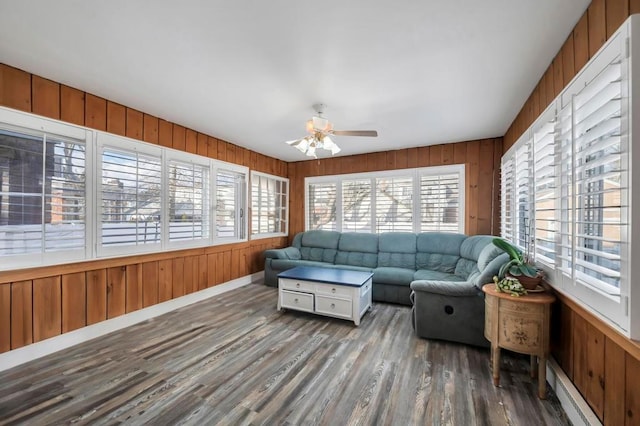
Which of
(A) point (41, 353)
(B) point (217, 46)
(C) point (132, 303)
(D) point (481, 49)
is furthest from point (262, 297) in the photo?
(D) point (481, 49)

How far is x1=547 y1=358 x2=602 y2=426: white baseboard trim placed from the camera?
4.97ft

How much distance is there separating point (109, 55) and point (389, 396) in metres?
3.43

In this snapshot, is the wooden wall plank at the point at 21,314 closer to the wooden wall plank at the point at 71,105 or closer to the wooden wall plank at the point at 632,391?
the wooden wall plank at the point at 71,105

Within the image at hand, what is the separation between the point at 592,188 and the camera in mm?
1660

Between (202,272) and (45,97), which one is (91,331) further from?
(45,97)

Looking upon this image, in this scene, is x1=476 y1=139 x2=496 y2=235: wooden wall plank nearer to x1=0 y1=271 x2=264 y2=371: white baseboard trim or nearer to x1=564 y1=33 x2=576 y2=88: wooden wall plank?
x1=564 y1=33 x2=576 y2=88: wooden wall plank

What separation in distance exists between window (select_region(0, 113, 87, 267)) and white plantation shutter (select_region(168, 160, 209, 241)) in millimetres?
982

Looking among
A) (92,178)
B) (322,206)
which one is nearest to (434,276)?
(322,206)

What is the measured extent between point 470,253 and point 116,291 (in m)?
4.54

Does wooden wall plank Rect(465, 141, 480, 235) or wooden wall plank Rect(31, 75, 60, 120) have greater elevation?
wooden wall plank Rect(31, 75, 60, 120)

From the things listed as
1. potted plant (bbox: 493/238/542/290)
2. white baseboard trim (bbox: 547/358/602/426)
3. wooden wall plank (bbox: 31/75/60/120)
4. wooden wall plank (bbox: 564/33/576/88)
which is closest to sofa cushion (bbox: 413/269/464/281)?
potted plant (bbox: 493/238/542/290)

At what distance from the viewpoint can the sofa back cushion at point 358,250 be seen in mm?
4691

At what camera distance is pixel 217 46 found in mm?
1943

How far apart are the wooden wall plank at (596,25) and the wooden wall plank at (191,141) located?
166 inches
